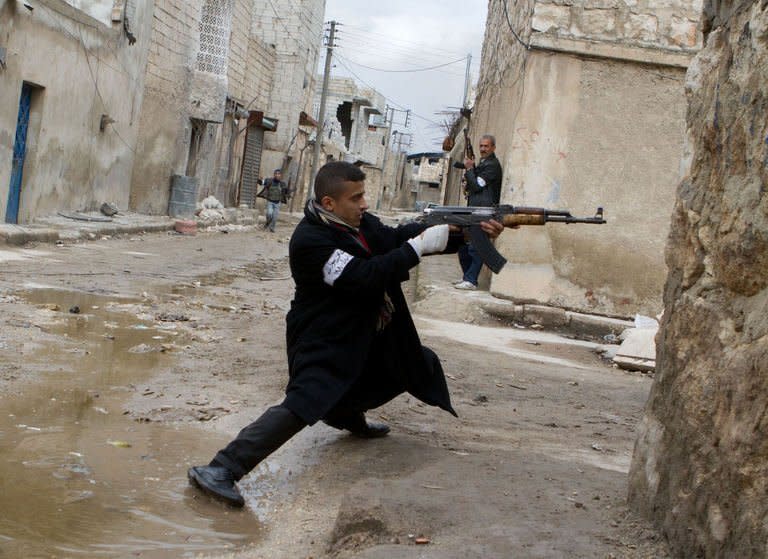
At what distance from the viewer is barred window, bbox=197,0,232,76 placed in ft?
80.3

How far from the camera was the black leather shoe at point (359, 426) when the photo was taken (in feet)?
13.8

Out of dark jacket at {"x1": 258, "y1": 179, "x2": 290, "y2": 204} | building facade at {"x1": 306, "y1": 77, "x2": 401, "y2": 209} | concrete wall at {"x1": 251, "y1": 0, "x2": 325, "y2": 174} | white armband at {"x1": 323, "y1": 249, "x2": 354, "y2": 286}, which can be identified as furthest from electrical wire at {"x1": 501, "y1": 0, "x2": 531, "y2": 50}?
building facade at {"x1": 306, "y1": 77, "x2": 401, "y2": 209}

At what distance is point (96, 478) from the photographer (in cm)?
366

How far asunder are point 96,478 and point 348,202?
147 cm

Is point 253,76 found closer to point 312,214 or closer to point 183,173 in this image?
point 183,173

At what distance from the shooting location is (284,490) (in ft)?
12.5

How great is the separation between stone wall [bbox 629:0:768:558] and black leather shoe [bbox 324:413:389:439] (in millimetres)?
1436

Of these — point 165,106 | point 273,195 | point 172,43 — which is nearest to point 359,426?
point 165,106

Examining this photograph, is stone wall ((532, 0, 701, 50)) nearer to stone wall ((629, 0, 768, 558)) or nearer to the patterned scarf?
the patterned scarf

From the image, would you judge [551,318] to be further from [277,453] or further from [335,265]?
[335,265]

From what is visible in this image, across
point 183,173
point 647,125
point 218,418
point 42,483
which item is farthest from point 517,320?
point 183,173

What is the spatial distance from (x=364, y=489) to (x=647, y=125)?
6805mm

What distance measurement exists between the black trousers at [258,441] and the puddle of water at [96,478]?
0.17 meters

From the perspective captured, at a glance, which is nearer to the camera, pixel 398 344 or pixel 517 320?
pixel 398 344
